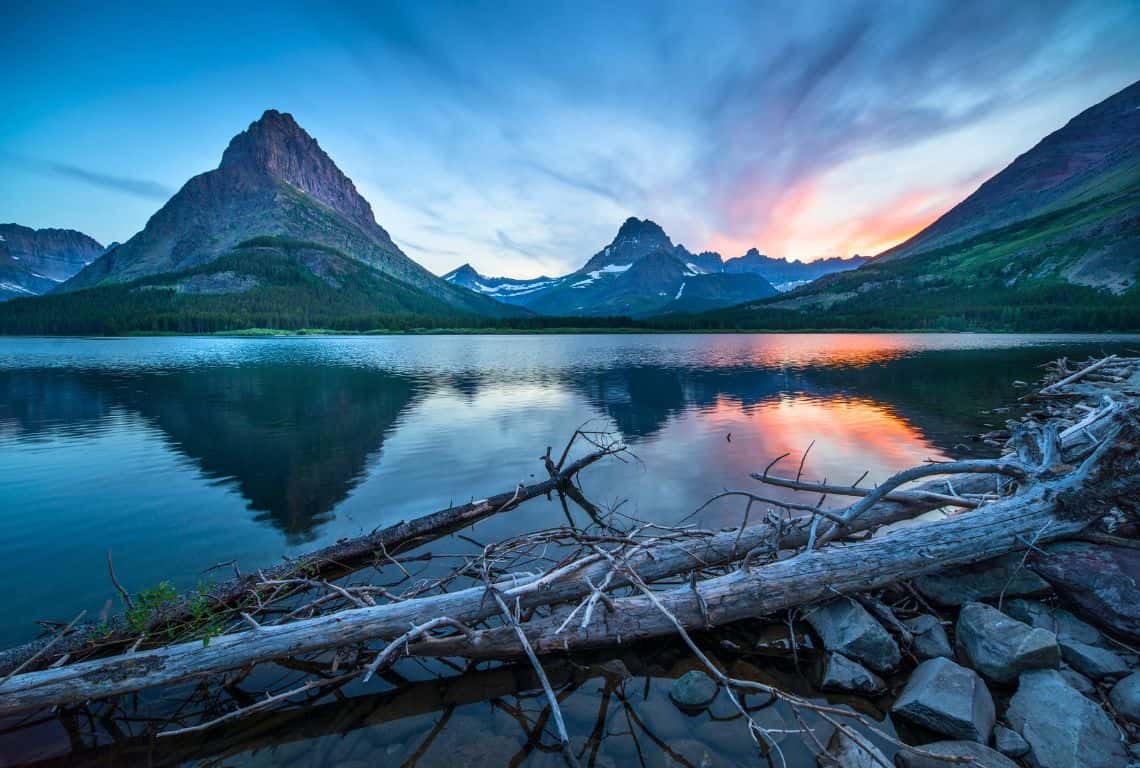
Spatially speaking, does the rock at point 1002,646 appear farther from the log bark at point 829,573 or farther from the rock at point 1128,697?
the log bark at point 829,573

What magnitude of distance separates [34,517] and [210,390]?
3388 cm

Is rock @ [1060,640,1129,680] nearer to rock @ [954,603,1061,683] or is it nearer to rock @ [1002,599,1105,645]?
rock @ [1002,599,1105,645]

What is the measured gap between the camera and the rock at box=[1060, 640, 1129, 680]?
637 cm

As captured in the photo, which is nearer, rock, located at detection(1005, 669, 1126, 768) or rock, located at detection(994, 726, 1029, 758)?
rock, located at detection(1005, 669, 1126, 768)

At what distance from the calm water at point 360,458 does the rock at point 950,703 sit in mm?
2191

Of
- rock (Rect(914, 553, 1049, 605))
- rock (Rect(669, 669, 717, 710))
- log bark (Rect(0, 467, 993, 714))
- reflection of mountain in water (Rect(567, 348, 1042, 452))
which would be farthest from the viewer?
reflection of mountain in water (Rect(567, 348, 1042, 452))

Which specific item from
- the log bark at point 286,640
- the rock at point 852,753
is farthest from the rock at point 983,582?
the rock at point 852,753

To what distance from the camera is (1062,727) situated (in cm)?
546

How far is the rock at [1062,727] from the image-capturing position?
5.21 metres

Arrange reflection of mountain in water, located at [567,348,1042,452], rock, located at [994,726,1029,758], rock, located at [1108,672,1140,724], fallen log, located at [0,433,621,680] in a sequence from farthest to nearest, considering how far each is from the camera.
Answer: reflection of mountain in water, located at [567,348,1042,452] → fallen log, located at [0,433,621,680] → rock, located at [1108,672,1140,724] → rock, located at [994,726,1029,758]

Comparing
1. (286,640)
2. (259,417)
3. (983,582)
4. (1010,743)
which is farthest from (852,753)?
(259,417)

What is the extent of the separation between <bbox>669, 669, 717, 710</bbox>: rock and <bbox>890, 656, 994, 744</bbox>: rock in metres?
2.33

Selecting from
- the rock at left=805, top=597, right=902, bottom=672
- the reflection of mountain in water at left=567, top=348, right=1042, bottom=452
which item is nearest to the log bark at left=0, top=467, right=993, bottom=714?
the rock at left=805, top=597, right=902, bottom=672

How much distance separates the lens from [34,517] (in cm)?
1500
